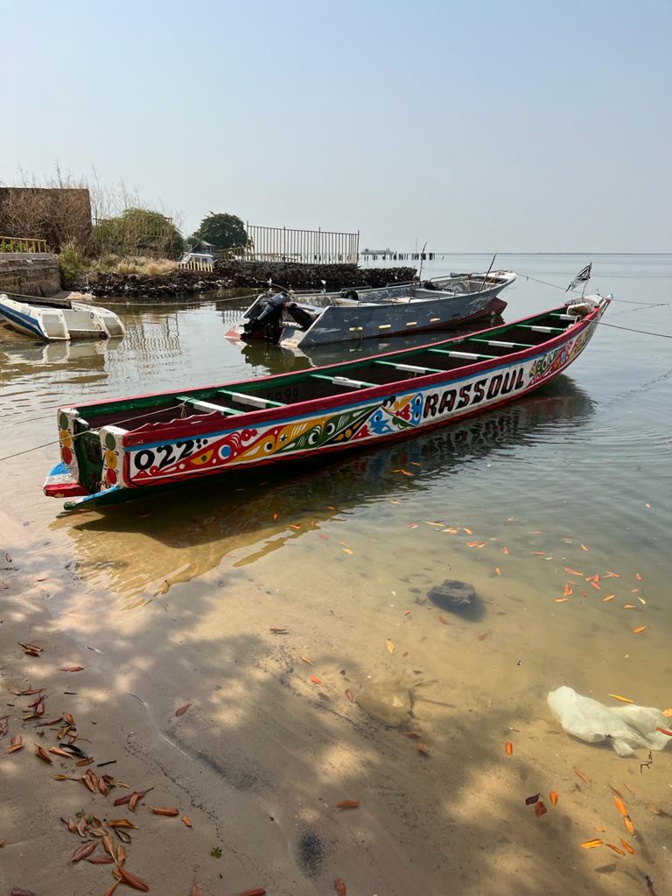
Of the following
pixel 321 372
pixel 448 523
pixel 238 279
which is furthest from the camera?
pixel 238 279

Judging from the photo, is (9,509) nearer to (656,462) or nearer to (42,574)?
(42,574)

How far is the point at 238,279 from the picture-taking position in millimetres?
31750

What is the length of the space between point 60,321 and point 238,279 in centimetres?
1613

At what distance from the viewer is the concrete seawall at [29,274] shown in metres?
20.4

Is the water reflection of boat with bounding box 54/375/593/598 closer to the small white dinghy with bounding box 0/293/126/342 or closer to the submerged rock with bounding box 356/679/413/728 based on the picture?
the submerged rock with bounding box 356/679/413/728

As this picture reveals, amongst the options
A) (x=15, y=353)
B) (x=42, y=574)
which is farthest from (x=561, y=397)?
(x=15, y=353)

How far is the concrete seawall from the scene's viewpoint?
20438 mm

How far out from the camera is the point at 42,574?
484 centimetres

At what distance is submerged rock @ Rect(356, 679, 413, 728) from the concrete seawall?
68.4ft

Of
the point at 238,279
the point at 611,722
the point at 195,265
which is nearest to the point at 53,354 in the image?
the point at 611,722

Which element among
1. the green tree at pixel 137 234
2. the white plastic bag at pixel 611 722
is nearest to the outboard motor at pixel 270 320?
the white plastic bag at pixel 611 722

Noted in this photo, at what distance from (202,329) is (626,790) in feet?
63.0

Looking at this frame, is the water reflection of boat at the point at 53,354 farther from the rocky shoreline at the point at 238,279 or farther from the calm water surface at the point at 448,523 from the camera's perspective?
the rocky shoreline at the point at 238,279

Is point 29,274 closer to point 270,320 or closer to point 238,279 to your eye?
point 270,320
